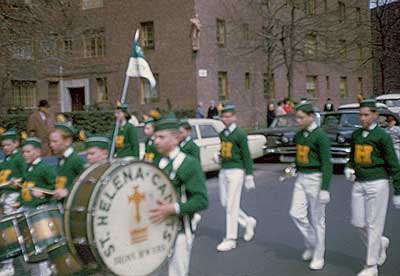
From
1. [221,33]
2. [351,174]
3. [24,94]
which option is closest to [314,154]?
[351,174]

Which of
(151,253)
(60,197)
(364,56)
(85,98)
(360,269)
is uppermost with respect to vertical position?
(364,56)

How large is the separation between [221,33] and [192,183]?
27.8 metres

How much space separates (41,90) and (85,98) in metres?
2.47

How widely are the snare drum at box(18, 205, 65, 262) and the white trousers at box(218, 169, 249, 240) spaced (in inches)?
121

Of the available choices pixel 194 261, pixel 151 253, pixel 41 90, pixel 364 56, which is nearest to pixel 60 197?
pixel 151 253

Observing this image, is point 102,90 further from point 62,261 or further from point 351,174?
point 62,261

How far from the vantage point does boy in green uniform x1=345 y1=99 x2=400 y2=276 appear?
6105mm

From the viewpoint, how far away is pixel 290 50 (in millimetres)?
28734

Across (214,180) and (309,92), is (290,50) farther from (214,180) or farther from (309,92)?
(214,180)

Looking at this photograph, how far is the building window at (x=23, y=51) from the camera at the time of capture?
63.0 ft

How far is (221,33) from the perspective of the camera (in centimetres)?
3150

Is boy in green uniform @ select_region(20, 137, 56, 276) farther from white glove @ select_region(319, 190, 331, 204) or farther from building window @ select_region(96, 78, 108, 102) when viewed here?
building window @ select_region(96, 78, 108, 102)

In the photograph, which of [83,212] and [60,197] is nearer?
[83,212]

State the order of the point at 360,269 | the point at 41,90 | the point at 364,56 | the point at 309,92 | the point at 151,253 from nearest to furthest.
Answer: the point at 151,253 < the point at 360,269 < the point at 41,90 < the point at 309,92 < the point at 364,56
